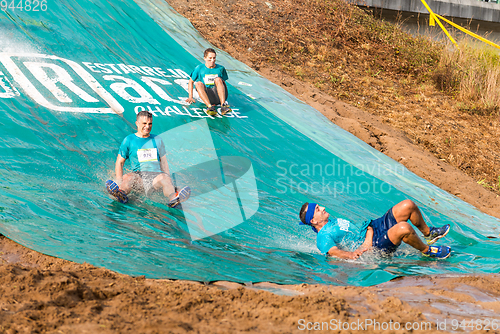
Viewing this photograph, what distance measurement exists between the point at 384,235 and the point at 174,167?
2.97 m

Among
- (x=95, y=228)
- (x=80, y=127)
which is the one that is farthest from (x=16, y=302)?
(x=80, y=127)

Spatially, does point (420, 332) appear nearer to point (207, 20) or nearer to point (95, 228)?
point (95, 228)

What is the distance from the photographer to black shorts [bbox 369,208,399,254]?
3.80m

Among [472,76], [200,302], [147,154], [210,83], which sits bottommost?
[200,302]

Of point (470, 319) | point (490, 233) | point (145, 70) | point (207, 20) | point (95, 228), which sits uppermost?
point (207, 20)

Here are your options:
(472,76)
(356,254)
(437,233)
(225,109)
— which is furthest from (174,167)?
(472,76)

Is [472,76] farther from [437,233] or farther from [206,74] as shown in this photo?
[437,233]

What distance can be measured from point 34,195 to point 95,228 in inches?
34.4

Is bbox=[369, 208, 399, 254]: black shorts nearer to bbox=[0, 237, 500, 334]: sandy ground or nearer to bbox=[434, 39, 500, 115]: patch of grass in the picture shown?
bbox=[0, 237, 500, 334]: sandy ground

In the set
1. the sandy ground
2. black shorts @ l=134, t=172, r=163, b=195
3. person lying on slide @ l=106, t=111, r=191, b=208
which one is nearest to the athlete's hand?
the sandy ground

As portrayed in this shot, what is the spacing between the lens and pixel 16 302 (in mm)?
2193

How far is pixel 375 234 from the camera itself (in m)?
3.94

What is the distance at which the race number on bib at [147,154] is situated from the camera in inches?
184

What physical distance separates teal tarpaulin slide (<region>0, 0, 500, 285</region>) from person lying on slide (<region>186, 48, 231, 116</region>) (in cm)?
25
